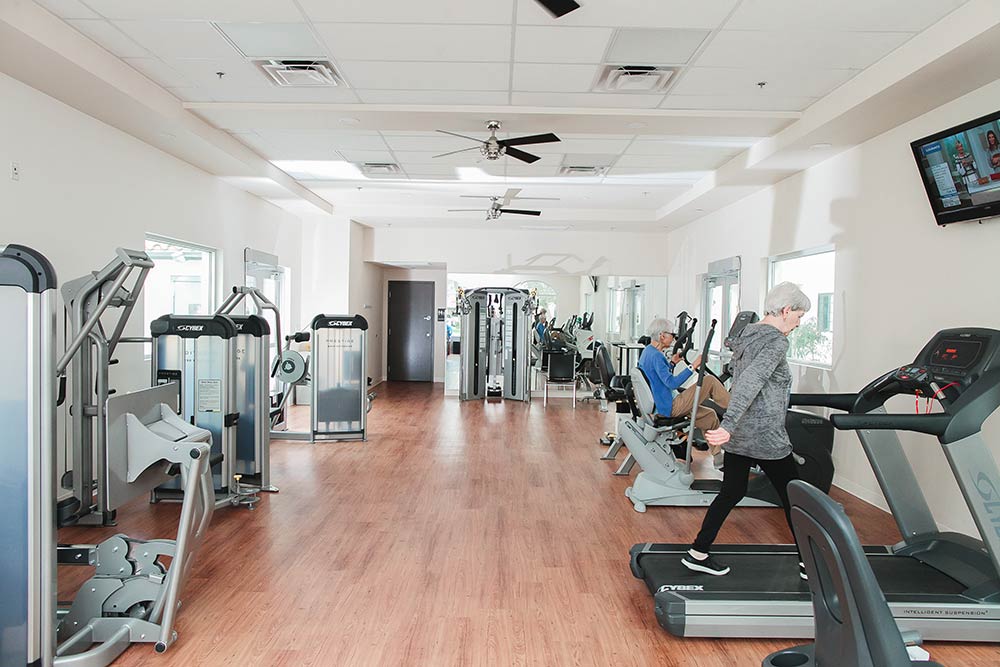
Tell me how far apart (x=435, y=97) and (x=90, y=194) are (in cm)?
246

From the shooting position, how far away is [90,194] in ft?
15.7

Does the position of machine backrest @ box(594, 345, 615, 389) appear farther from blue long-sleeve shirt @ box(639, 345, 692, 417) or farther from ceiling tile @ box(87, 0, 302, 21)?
ceiling tile @ box(87, 0, 302, 21)

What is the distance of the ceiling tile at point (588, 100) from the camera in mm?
4664

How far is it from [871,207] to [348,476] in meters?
4.41

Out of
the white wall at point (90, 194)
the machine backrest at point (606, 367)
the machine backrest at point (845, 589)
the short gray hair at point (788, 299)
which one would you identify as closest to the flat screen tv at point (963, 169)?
the short gray hair at point (788, 299)

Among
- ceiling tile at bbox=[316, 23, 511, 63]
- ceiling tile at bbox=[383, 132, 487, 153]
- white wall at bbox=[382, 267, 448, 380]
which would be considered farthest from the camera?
white wall at bbox=[382, 267, 448, 380]

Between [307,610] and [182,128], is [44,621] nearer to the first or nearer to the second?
[307,610]

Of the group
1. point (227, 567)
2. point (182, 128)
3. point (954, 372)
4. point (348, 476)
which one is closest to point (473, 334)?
point (348, 476)

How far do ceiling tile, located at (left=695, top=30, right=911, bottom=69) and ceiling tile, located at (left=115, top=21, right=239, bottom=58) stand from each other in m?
2.72

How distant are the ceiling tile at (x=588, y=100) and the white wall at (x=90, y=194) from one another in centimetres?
293

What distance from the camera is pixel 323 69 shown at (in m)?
4.27

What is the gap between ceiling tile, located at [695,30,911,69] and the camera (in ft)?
12.0

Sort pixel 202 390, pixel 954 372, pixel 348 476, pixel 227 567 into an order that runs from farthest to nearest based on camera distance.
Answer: pixel 348 476 → pixel 202 390 → pixel 227 567 → pixel 954 372

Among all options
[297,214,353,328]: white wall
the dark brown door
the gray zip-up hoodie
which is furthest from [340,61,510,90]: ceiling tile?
the dark brown door
